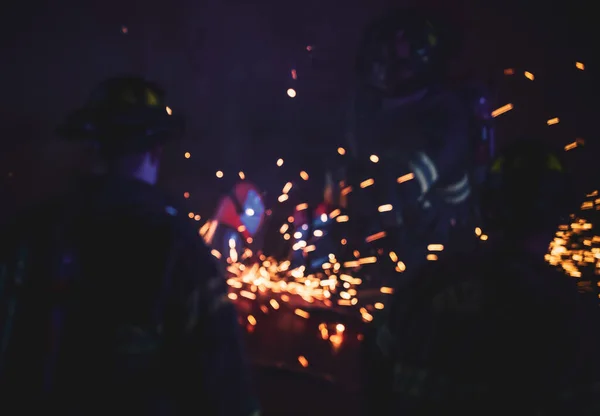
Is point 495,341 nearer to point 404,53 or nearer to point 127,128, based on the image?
point 127,128

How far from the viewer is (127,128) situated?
149cm

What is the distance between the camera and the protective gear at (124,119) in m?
1.49

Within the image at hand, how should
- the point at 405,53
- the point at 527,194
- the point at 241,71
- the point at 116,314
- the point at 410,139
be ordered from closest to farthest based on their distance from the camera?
the point at 116,314 → the point at 527,194 → the point at 410,139 → the point at 405,53 → the point at 241,71

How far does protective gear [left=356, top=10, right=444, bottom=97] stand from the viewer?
5.32 m

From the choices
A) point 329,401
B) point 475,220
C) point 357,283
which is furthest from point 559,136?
point 329,401

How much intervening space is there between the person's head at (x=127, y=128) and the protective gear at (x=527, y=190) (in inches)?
36.0

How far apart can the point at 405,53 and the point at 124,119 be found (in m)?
4.41

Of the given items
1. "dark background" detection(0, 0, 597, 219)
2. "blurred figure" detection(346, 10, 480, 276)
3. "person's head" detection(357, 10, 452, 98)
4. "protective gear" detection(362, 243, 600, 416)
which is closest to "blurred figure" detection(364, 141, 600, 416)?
"protective gear" detection(362, 243, 600, 416)

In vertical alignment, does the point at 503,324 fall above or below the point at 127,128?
below

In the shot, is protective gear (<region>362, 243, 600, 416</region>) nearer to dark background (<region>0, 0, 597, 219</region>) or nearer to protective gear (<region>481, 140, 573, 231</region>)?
protective gear (<region>481, 140, 573, 231</region>)

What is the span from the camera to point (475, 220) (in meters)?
4.74

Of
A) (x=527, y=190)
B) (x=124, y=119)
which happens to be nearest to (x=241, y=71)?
(x=124, y=119)

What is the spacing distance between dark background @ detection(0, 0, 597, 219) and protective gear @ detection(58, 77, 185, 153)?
3920 millimetres

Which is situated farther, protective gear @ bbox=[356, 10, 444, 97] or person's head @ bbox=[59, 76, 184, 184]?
protective gear @ bbox=[356, 10, 444, 97]
